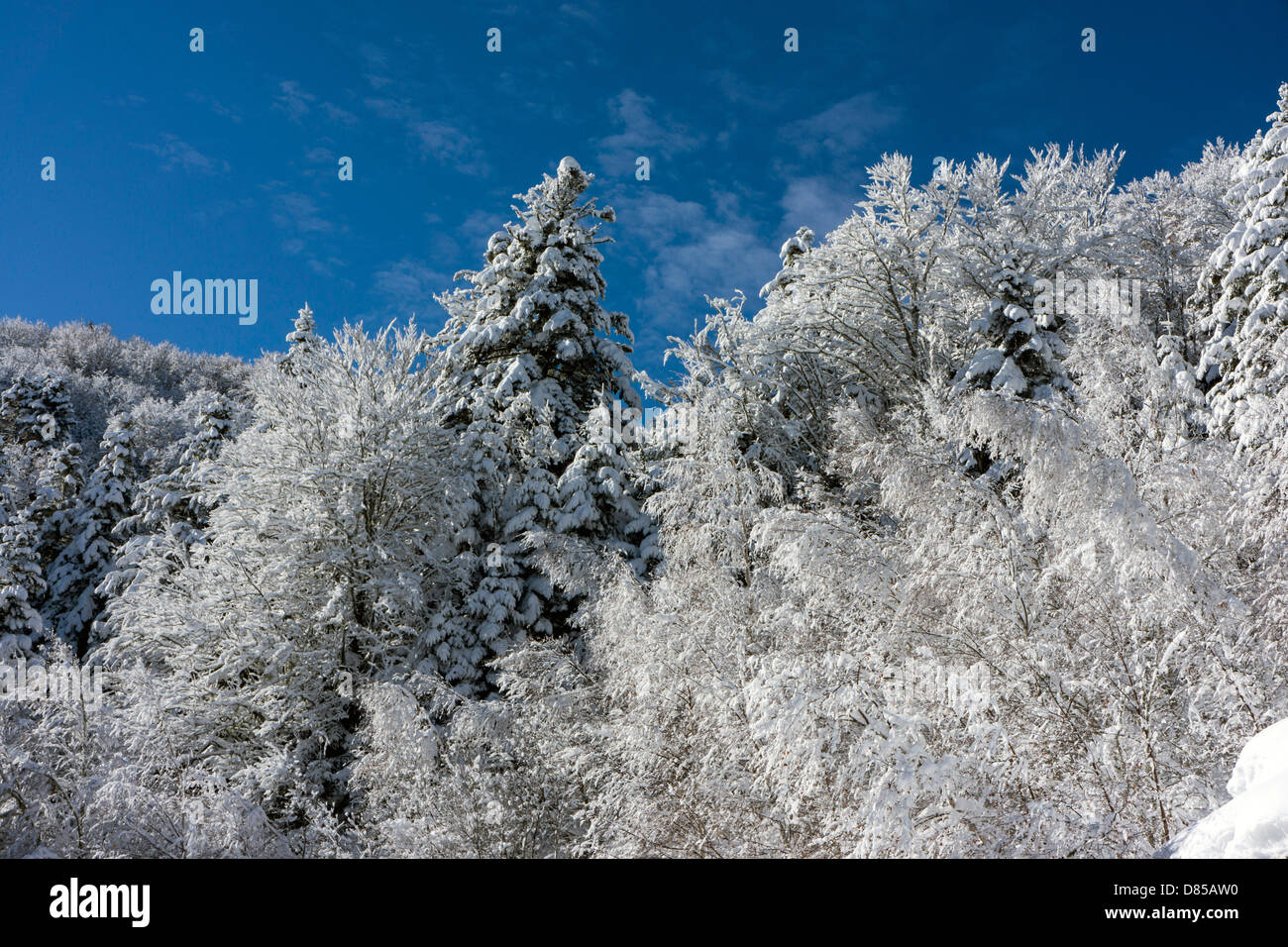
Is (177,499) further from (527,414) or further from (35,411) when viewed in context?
(35,411)

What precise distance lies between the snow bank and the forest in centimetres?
2

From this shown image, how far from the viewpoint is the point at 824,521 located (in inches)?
317

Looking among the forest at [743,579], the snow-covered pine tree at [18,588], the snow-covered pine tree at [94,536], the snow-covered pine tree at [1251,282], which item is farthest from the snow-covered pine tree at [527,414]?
the snow-covered pine tree at [94,536]

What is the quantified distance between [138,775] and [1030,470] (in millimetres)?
11001

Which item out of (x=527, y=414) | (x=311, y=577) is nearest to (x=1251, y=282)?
(x=527, y=414)

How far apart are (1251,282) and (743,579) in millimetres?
12435

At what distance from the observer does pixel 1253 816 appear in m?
3.14

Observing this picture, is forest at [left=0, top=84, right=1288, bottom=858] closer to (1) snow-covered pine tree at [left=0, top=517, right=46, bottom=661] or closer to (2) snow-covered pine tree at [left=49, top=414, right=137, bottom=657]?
(1) snow-covered pine tree at [left=0, top=517, right=46, bottom=661]

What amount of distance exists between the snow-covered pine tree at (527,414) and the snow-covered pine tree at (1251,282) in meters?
11.9

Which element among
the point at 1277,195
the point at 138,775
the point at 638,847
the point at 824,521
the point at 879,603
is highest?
the point at 1277,195
